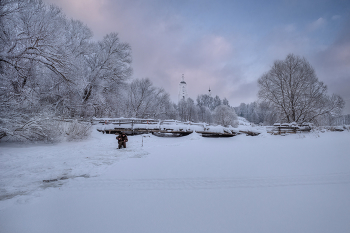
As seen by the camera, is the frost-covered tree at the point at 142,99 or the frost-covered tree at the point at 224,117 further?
the frost-covered tree at the point at 224,117

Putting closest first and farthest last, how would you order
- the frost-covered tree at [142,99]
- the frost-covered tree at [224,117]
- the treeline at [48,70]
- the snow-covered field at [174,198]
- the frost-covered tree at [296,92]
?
the snow-covered field at [174,198] < the treeline at [48,70] < the frost-covered tree at [296,92] < the frost-covered tree at [142,99] < the frost-covered tree at [224,117]

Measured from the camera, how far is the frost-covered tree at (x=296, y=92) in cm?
1780

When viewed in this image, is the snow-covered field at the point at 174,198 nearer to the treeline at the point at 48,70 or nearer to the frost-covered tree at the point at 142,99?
the treeline at the point at 48,70

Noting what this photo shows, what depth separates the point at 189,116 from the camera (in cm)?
5528

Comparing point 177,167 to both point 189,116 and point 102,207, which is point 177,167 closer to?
point 102,207

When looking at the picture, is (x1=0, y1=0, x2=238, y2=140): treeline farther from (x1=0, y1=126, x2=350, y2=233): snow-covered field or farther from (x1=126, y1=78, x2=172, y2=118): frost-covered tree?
(x1=126, y1=78, x2=172, y2=118): frost-covered tree

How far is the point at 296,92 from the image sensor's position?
59.9 ft

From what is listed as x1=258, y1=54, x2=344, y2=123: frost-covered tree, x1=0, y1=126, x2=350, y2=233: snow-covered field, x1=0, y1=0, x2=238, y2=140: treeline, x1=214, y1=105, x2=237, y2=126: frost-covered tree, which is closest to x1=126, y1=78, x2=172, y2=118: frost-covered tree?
x1=0, y1=0, x2=238, y2=140: treeline

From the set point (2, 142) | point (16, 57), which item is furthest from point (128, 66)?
point (2, 142)

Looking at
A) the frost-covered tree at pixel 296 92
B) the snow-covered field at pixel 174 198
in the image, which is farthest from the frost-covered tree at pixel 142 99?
the snow-covered field at pixel 174 198

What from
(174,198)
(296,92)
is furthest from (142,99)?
(174,198)

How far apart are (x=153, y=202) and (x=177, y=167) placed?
192 cm

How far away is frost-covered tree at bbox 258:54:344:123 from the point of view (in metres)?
17.8

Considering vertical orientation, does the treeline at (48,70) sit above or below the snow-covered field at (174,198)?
above
